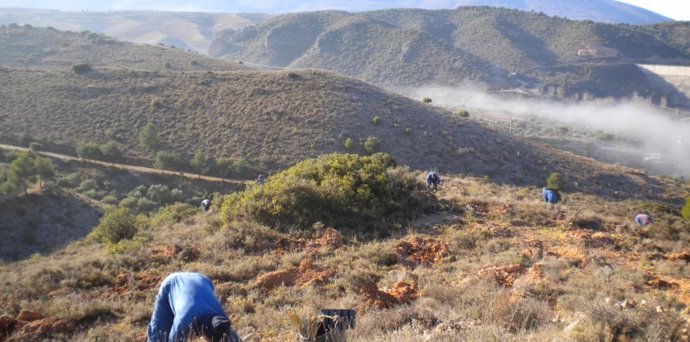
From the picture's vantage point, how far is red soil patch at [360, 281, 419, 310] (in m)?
5.77

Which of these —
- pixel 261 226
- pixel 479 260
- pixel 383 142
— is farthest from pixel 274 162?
pixel 479 260

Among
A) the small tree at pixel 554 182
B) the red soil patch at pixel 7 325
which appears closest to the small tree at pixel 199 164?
the small tree at pixel 554 182

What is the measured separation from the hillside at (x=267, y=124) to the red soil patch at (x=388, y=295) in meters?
25.2

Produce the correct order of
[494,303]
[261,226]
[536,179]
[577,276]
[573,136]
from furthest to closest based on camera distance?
[573,136], [536,179], [261,226], [577,276], [494,303]

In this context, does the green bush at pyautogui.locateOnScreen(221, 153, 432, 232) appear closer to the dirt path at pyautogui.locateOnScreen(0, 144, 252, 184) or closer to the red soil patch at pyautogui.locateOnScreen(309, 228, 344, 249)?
the red soil patch at pyautogui.locateOnScreen(309, 228, 344, 249)

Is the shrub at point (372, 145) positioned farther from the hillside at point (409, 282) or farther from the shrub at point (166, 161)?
the hillside at point (409, 282)

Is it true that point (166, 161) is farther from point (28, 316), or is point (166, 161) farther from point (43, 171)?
point (28, 316)

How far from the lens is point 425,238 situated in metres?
9.09

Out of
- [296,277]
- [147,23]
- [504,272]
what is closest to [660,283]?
[504,272]

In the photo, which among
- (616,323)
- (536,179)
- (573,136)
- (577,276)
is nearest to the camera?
(616,323)

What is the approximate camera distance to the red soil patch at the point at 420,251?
787 centimetres

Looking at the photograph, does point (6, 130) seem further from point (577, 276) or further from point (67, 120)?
point (577, 276)

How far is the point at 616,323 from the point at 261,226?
672 cm

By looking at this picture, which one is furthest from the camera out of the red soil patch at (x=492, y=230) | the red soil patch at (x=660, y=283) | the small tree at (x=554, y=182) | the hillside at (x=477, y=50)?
the hillside at (x=477, y=50)
